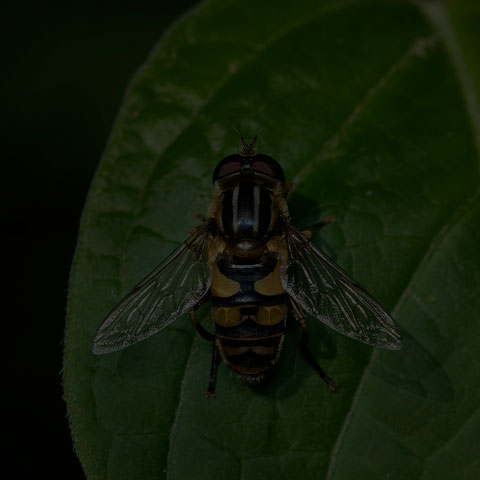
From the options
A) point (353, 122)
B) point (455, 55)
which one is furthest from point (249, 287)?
point (455, 55)

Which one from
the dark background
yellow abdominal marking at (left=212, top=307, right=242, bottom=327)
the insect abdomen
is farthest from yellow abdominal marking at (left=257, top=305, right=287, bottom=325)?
the dark background

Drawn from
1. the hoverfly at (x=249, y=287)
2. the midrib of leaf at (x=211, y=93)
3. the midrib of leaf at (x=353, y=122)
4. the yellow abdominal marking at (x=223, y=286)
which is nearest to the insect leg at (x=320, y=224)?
the hoverfly at (x=249, y=287)

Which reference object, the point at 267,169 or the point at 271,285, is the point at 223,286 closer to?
the point at 271,285

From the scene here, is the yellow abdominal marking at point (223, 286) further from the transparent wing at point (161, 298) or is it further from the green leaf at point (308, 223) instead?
the green leaf at point (308, 223)

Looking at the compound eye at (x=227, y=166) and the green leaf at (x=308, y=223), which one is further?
the compound eye at (x=227, y=166)

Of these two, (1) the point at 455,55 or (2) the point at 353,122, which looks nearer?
(2) the point at 353,122
